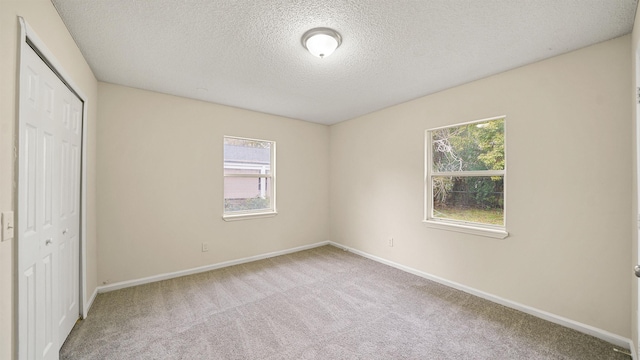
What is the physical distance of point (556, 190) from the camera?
228cm

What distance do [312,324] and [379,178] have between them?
241 cm

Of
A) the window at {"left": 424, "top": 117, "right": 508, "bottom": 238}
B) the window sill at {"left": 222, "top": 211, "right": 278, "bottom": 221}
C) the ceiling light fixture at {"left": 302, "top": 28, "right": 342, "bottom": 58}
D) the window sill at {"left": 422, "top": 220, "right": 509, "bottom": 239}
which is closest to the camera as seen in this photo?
the ceiling light fixture at {"left": 302, "top": 28, "right": 342, "bottom": 58}

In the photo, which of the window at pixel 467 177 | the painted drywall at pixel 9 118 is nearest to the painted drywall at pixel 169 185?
the painted drywall at pixel 9 118

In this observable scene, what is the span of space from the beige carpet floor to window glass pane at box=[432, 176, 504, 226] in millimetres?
908

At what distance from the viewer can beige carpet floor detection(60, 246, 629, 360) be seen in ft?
6.30

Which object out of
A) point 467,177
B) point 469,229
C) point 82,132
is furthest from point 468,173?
point 82,132

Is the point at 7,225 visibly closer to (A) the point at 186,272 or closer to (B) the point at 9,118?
(B) the point at 9,118

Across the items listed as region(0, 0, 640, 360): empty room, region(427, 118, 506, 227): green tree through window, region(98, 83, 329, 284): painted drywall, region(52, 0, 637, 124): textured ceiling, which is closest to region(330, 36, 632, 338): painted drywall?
region(0, 0, 640, 360): empty room

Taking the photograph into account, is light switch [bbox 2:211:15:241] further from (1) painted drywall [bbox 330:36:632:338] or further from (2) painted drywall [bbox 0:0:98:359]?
(1) painted drywall [bbox 330:36:632:338]

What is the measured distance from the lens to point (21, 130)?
1280 millimetres

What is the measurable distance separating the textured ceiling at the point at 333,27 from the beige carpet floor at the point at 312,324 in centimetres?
246

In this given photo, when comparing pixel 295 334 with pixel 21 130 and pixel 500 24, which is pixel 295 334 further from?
pixel 500 24

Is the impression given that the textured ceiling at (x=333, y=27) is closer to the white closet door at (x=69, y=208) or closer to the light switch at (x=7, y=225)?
the white closet door at (x=69, y=208)

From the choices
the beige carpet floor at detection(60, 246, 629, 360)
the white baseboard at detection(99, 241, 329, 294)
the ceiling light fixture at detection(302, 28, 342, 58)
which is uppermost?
the ceiling light fixture at detection(302, 28, 342, 58)
